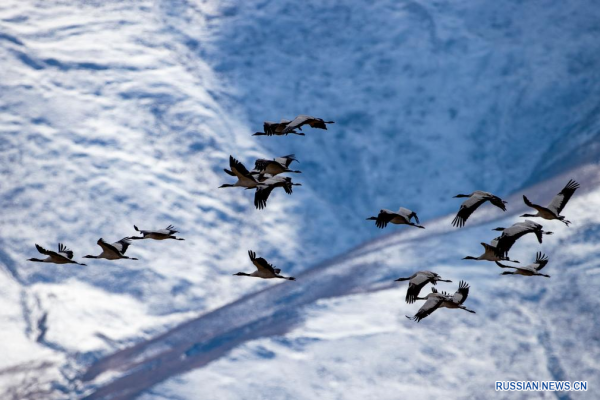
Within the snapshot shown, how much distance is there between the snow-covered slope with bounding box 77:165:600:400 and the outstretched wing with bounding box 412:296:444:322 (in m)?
49.7

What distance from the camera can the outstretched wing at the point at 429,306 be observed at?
37.2m

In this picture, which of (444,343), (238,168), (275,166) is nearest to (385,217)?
(275,166)

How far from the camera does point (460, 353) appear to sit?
296 feet

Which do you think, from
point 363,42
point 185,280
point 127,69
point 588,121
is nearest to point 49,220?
point 185,280

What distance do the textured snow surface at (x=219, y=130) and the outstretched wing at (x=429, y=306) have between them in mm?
56244

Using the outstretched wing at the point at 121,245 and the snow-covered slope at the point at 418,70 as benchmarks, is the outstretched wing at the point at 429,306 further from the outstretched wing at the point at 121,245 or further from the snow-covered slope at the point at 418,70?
the snow-covered slope at the point at 418,70

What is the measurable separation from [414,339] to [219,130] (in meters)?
41.0

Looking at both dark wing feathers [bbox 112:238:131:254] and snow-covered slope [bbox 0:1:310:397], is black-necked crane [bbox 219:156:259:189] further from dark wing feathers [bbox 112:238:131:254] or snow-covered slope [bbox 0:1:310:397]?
snow-covered slope [bbox 0:1:310:397]

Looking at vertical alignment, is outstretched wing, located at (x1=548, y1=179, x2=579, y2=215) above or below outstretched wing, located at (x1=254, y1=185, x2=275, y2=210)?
above

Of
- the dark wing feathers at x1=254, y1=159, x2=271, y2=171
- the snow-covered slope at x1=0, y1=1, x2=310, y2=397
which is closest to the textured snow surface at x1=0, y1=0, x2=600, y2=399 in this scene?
the snow-covered slope at x1=0, y1=1, x2=310, y2=397

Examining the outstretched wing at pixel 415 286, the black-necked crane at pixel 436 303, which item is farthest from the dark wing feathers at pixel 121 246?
the black-necked crane at pixel 436 303

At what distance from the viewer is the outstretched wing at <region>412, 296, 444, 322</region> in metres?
37.2

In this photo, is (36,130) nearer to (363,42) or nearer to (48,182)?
(48,182)

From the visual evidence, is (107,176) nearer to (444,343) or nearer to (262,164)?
(444,343)
